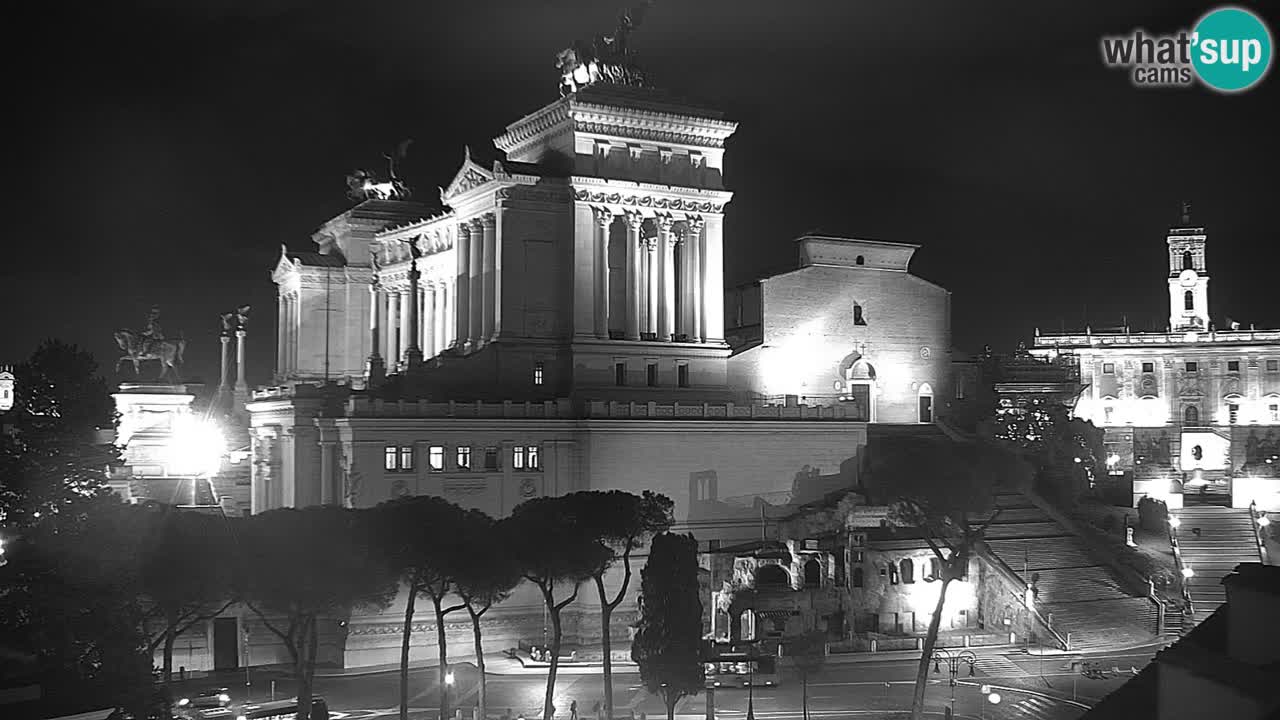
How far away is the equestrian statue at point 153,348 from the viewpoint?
7706cm

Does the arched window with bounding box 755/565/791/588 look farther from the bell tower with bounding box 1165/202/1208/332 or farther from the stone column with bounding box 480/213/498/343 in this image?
the bell tower with bounding box 1165/202/1208/332

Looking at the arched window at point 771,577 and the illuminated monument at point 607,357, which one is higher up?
the illuminated monument at point 607,357

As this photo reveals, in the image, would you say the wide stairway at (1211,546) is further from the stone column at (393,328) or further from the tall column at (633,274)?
the stone column at (393,328)

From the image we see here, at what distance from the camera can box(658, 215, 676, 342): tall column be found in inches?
3059

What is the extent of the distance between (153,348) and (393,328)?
21.0m

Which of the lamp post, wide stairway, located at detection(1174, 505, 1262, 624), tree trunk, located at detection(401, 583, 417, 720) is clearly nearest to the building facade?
tree trunk, located at detection(401, 583, 417, 720)

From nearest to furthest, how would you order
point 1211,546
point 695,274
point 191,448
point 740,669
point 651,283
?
point 740,669, point 191,448, point 1211,546, point 651,283, point 695,274

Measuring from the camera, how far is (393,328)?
95.1 m

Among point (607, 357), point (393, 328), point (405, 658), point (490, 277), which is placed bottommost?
point (405, 658)

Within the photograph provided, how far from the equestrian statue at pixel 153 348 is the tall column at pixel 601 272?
86.3ft

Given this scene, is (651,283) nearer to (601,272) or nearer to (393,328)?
(601,272)

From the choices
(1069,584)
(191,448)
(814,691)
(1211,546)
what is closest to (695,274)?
(1069,584)

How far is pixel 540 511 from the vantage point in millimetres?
53406

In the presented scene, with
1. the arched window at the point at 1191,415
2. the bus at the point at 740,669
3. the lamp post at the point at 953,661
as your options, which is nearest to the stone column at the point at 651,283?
the bus at the point at 740,669
